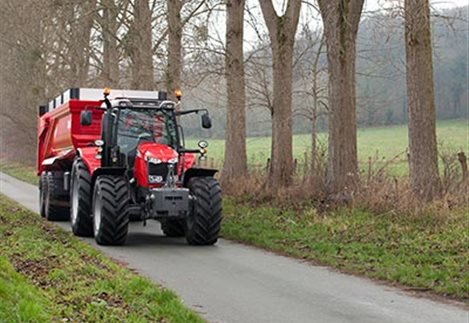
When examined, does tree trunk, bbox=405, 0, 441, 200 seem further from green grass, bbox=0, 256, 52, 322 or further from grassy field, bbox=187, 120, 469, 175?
grassy field, bbox=187, 120, 469, 175

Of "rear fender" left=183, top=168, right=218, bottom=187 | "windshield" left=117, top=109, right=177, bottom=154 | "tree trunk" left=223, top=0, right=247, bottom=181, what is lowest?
"rear fender" left=183, top=168, right=218, bottom=187

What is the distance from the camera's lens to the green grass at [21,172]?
40.0m

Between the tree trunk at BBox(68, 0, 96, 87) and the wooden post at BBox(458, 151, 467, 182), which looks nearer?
the wooden post at BBox(458, 151, 467, 182)

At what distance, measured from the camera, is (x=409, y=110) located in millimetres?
15117

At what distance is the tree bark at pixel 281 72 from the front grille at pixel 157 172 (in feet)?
20.9

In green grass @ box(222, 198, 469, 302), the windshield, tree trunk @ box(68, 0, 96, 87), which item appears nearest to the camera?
green grass @ box(222, 198, 469, 302)

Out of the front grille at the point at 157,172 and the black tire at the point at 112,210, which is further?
the front grille at the point at 157,172

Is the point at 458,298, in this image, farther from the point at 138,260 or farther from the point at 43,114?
the point at 43,114

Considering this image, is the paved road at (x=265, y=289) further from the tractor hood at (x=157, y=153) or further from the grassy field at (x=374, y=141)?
the grassy field at (x=374, y=141)

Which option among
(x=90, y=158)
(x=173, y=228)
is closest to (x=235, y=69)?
(x=90, y=158)

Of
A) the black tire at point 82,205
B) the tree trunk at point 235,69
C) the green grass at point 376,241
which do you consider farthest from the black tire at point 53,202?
the tree trunk at point 235,69

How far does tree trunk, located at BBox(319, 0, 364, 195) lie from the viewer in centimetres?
1697

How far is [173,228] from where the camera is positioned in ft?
53.4

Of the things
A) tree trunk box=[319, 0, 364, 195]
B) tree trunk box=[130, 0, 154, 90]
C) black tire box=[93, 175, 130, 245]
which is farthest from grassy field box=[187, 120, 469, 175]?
black tire box=[93, 175, 130, 245]
